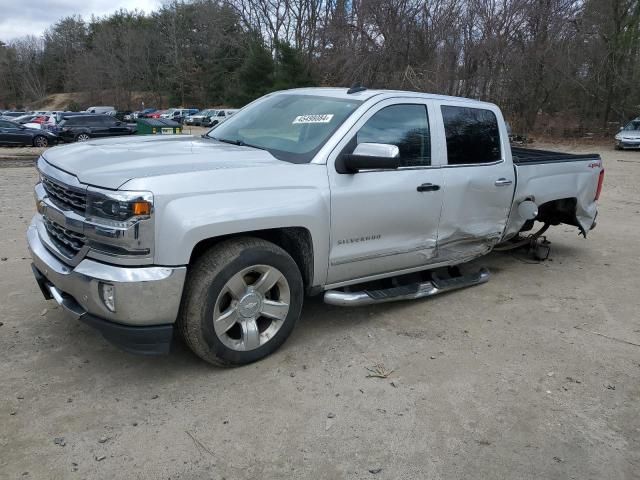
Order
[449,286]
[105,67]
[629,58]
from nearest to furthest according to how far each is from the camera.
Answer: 1. [449,286]
2. [629,58]
3. [105,67]

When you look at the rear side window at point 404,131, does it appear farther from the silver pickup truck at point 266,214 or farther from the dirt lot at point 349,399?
the dirt lot at point 349,399

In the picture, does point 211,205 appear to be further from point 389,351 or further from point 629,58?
point 629,58

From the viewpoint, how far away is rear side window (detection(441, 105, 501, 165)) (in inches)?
180

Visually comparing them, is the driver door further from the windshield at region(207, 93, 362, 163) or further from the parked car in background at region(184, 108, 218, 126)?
the parked car in background at region(184, 108, 218, 126)

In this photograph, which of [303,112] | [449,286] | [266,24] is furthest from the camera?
[266,24]

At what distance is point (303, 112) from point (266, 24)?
198ft

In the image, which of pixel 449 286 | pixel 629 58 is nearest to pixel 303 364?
pixel 449 286

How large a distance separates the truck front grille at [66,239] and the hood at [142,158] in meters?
0.36

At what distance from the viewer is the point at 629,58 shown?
2936 centimetres

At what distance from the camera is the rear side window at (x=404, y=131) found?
4027 millimetres

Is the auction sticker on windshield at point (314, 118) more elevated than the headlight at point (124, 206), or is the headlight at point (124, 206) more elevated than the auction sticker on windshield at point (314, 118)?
the auction sticker on windshield at point (314, 118)

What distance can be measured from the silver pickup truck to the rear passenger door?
0.02m

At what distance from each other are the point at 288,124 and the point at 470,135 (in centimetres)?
167

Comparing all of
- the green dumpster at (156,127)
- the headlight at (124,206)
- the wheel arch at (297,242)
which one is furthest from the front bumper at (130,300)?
the green dumpster at (156,127)
